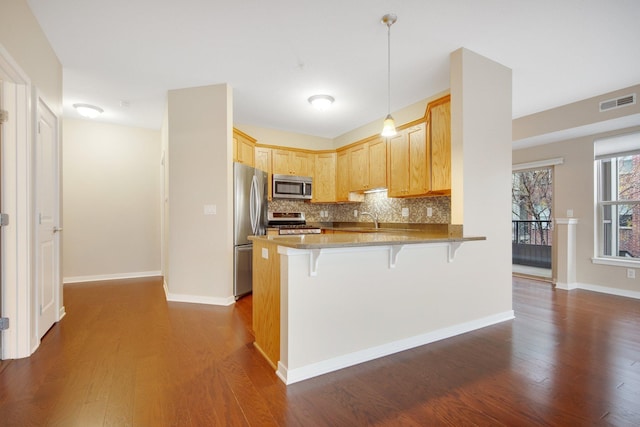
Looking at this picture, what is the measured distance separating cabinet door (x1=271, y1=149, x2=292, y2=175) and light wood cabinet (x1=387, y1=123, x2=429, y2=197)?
1.92 m

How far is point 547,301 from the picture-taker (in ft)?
12.8

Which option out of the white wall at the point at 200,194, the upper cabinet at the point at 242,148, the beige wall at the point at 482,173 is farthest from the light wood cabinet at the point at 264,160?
the beige wall at the point at 482,173

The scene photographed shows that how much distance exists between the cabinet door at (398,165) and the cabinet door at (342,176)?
1.14m

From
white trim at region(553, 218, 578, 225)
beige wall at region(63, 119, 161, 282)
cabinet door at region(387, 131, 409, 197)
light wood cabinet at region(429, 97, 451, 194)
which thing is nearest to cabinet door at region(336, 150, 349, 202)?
cabinet door at region(387, 131, 409, 197)

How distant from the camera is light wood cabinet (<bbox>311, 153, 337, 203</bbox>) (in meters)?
5.70

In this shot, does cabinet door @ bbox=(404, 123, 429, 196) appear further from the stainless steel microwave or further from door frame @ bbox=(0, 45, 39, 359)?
door frame @ bbox=(0, 45, 39, 359)

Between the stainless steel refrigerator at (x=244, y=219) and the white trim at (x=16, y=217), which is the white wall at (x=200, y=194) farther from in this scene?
the white trim at (x=16, y=217)

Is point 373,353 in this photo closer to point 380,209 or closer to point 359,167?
point 380,209


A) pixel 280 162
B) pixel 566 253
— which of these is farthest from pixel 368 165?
pixel 566 253

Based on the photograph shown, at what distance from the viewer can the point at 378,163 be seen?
15.3ft

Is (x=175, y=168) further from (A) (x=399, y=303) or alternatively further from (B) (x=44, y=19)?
(A) (x=399, y=303)

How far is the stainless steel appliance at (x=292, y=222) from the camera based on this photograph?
503 cm

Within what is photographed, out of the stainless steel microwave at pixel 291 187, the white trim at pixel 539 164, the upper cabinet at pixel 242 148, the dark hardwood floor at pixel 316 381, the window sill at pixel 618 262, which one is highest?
the upper cabinet at pixel 242 148

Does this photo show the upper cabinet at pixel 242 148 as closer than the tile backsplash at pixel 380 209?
No
